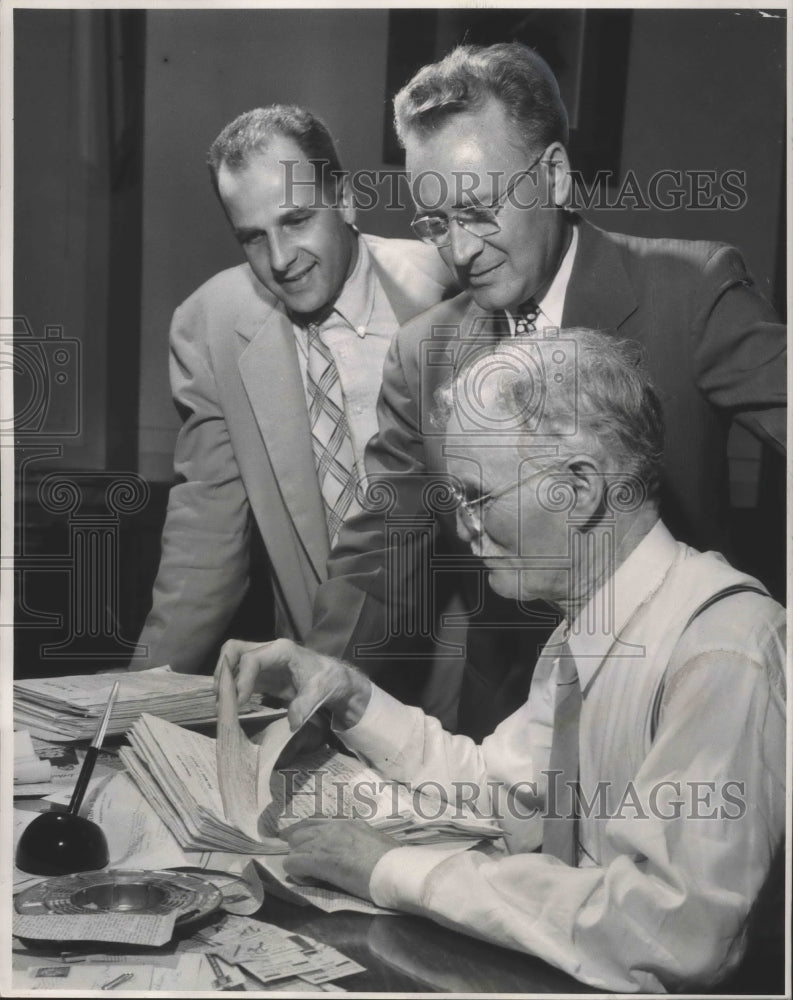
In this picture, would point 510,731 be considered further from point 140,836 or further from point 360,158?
point 360,158

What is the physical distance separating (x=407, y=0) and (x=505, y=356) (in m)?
0.76

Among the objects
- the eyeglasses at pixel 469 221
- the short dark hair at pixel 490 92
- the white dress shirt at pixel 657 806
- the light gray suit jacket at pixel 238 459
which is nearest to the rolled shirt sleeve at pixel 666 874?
the white dress shirt at pixel 657 806

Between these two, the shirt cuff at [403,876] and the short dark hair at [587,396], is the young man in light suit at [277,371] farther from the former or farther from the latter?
the shirt cuff at [403,876]

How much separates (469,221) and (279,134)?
0.41 m

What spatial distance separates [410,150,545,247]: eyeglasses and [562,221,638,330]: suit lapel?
0.18 m

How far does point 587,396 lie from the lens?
2078 millimetres

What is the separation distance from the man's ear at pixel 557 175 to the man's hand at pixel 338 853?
125 cm

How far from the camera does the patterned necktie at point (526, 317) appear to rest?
2271mm

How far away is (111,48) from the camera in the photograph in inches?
93.8

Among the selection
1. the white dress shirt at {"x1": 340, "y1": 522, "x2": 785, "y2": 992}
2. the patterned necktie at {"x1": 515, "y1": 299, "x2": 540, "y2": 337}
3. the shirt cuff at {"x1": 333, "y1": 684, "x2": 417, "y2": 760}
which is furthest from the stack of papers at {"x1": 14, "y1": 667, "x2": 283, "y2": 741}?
the patterned necktie at {"x1": 515, "y1": 299, "x2": 540, "y2": 337}

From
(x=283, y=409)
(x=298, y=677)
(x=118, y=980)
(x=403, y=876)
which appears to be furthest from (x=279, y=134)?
(x=118, y=980)

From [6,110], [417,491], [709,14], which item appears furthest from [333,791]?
[709,14]

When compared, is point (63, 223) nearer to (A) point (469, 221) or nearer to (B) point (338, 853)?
(A) point (469, 221)

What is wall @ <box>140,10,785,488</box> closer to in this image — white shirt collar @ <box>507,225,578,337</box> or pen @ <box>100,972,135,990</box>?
white shirt collar @ <box>507,225,578,337</box>
